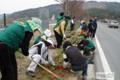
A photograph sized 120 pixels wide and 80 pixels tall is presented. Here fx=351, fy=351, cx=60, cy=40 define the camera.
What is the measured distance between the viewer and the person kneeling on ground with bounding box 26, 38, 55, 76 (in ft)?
35.1

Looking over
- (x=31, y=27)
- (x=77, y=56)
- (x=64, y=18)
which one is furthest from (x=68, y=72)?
(x=64, y=18)

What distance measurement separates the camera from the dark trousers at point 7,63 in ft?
25.3

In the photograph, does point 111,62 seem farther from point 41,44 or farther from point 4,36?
point 4,36

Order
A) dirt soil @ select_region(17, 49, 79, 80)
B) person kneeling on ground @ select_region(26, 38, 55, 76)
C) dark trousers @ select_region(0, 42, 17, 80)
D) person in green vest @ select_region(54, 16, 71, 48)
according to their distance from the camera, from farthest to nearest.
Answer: person in green vest @ select_region(54, 16, 71, 48) < person kneeling on ground @ select_region(26, 38, 55, 76) < dirt soil @ select_region(17, 49, 79, 80) < dark trousers @ select_region(0, 42, 17, 80)

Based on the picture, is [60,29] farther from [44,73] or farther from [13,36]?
[13,36]

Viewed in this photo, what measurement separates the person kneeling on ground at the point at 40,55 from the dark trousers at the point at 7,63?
275cm

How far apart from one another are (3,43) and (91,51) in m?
9.36

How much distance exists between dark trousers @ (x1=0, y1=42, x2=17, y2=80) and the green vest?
0.14m

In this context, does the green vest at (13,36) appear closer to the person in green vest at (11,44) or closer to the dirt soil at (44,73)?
the person in green vest at (11,44)

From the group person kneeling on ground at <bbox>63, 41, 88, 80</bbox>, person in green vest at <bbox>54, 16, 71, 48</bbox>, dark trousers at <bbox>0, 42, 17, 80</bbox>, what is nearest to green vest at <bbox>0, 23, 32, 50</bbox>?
dark trousers at <bbox>0, 42, 17, 80</bbox>

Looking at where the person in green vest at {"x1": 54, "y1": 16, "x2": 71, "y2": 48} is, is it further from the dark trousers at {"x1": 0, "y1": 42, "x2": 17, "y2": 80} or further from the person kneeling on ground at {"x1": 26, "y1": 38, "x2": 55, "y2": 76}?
the dark trousers at {"x1": 0, "y1": 42, "x2": 17, "y2": 80}

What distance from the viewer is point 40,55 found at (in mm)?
11344

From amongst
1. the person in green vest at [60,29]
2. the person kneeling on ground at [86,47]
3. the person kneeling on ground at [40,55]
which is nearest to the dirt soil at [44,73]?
the person kneeling on ground at [40,55]

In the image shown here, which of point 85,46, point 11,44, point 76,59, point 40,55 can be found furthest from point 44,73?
point 85,46
